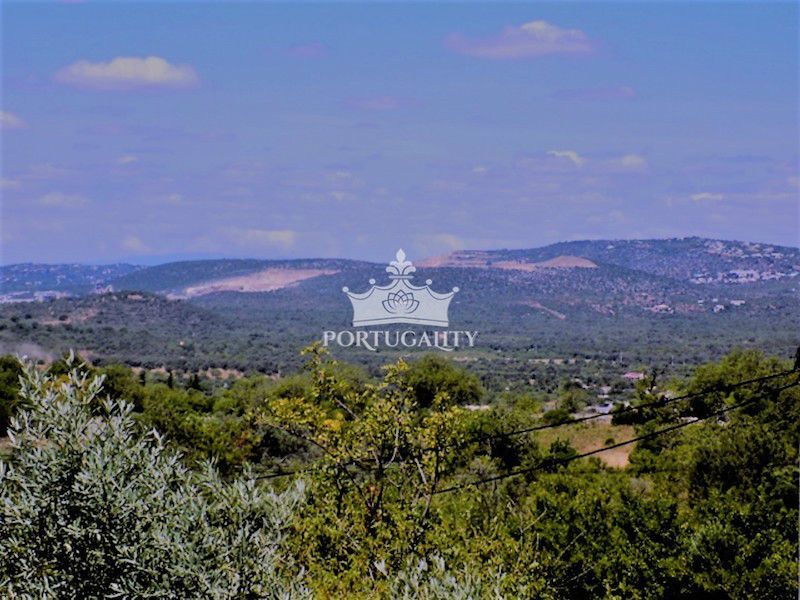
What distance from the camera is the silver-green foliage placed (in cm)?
581

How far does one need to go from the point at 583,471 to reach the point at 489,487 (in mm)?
5092

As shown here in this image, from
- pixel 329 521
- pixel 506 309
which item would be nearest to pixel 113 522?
pixel 329 521

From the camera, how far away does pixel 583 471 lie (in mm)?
28438

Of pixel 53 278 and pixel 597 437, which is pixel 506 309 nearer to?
pixel 597 437

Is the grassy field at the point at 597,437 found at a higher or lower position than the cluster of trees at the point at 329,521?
lower

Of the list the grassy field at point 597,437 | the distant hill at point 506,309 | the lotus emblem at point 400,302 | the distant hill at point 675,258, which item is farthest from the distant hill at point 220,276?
the lotus emblem at point 400,302

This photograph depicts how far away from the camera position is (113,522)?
5906 millimetres

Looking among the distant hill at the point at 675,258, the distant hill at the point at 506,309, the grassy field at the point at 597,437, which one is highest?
the distant hill at the point at 675,258

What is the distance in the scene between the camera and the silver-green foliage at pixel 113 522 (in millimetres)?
5812

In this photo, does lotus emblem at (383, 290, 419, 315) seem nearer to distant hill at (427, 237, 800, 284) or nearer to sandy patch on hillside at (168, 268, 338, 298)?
distant hill at (427, 237, 800, 284)

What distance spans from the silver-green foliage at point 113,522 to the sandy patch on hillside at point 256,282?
262 ft

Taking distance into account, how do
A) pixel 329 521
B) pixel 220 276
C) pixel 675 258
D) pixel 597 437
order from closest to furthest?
pixel 329 521 → pixel 597 437 → pixel 675 258 → pixel 220 276

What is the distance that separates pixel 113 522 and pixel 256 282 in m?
87.1

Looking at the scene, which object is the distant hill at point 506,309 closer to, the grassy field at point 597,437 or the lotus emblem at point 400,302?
the grassy field at point 597,437
